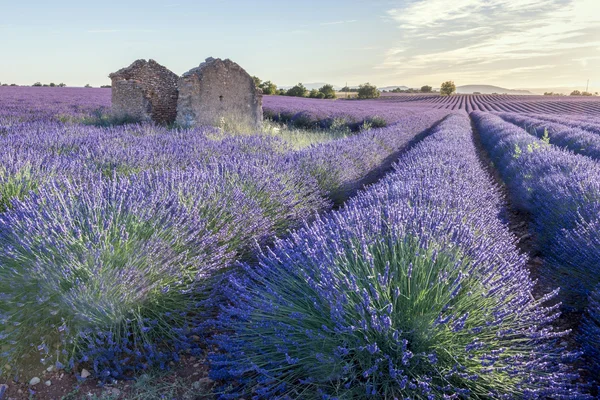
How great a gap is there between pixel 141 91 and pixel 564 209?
1029 cm

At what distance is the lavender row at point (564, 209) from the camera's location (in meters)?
2.73

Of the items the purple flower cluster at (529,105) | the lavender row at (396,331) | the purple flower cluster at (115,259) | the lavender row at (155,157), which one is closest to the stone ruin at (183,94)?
the lavender row at (155,157)

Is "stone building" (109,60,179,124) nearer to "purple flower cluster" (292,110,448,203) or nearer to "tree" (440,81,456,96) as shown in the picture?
"purple flower cluster" (292,110,448,203)

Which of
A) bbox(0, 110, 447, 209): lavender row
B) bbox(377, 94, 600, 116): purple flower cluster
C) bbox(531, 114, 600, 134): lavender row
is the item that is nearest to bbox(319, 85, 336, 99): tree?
bbox(377, 94, 600, 116): purple flower cluster

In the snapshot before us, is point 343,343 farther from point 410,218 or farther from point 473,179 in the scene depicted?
point 473,179

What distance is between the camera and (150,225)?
2.59m

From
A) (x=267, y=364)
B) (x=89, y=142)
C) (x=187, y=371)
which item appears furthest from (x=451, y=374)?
(x=89, y=142)

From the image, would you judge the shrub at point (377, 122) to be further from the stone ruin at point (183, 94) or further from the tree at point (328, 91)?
the tree at point (328, 91)

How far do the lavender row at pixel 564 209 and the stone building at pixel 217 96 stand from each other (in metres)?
7.53

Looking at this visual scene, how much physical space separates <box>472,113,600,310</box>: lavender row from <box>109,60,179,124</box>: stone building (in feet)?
29.0

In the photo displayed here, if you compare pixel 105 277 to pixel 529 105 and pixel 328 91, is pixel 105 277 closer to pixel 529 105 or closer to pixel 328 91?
pixel 529 105

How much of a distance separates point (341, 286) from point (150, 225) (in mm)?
1368

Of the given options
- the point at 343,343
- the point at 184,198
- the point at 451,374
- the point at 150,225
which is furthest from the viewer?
the point at 184,198

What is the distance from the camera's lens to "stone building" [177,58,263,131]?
11.0m
